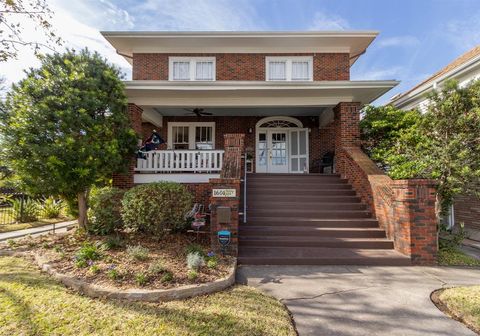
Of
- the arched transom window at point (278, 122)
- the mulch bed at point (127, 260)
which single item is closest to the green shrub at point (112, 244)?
the mulch bed at point (127, 260)

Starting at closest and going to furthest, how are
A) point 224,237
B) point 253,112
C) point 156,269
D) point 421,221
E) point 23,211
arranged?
point 156,269 → point 224,237 → point 421,221 → point 23,211 → point 253,112

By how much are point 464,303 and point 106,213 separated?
6588 mm

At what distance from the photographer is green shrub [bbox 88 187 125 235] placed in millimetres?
5934

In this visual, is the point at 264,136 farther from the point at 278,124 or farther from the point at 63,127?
the point at 63,127

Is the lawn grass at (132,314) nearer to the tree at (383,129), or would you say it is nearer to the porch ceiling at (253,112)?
the tree at (383,129)

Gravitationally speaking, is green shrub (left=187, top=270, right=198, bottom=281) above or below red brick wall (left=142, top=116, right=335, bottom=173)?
below

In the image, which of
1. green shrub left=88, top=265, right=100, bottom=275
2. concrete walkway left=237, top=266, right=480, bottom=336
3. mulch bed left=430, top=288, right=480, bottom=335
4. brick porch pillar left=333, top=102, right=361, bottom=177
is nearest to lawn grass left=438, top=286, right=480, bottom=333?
mulch bed left=430, top=288, right=480, bottom=335

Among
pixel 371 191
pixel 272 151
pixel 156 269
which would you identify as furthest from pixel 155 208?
pixel 272 151

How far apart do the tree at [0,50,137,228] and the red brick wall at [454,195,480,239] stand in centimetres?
1047

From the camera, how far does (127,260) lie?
4281mm

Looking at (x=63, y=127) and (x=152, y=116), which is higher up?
(x=152, y=116)

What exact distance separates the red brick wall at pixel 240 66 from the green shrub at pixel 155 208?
6.27 metres

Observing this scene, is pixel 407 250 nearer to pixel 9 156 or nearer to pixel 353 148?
pixel 353 148

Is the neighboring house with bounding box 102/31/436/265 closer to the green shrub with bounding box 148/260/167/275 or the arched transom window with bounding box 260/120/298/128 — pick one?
the arched transom window with bounding box 260/120/298/128
